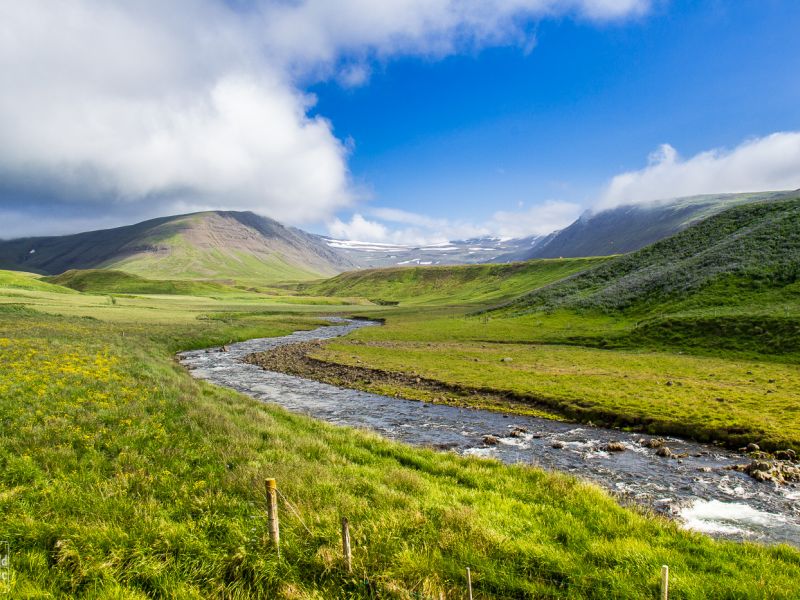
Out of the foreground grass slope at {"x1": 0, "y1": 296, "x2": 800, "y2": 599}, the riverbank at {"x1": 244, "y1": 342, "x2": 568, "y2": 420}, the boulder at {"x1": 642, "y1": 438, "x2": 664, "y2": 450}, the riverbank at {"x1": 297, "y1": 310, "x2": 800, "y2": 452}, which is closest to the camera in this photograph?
the foreground grass slope at {"x1": 0, "y1": 296, "x2": 800, "y2": 599}

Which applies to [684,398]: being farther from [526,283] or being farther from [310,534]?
[526,283]

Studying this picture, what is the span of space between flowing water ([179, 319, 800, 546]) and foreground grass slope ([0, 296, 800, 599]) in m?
3.70

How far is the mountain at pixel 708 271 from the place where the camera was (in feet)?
192

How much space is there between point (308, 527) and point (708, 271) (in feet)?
262

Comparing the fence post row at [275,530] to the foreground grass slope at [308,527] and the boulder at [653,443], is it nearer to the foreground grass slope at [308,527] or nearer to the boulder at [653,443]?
the foreground grass slope at [308,527]

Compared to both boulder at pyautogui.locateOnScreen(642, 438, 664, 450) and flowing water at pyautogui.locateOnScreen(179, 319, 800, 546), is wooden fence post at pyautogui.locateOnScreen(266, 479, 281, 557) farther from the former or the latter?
boulder at pyautogui.locateOnScreen(642, 438, 664, 450)

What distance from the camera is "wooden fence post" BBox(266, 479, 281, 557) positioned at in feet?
26.7

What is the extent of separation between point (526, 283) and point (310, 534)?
182954mm

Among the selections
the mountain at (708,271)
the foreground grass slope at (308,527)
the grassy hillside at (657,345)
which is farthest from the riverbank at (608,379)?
the foreground grass slope at (308,527)

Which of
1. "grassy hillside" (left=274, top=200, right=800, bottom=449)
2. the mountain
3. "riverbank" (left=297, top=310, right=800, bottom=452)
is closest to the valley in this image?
"riverbank" (left=297, top=310, right=800, bottom=452)

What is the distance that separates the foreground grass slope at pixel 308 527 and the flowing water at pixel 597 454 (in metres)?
3.70

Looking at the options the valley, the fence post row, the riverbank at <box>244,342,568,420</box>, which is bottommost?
the riverbank at <box>244,342,568,420</box>

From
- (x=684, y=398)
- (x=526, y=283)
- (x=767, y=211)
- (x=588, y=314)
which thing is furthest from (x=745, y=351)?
(x=526, y=283)

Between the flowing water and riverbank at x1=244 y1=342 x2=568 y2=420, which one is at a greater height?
the flowing water
